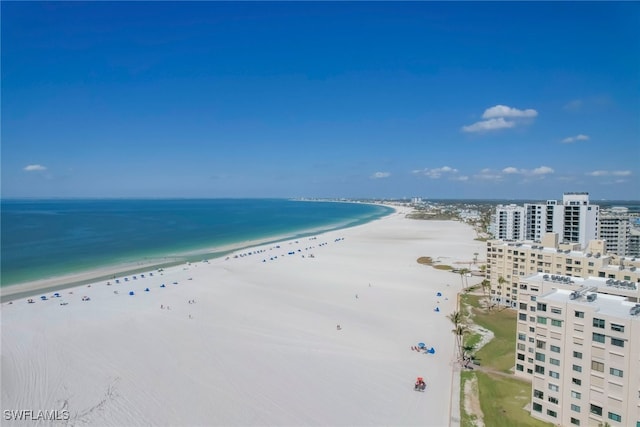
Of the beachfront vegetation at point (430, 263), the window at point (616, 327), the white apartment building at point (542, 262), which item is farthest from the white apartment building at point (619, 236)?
the window at point (616, 327)

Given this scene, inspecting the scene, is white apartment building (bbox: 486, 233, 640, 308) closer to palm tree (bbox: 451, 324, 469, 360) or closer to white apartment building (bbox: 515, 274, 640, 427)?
palm tree (bbox: 451, 324, 469, 360)

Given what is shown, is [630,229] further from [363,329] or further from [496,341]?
[363,329]

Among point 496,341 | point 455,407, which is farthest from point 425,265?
point 455,407

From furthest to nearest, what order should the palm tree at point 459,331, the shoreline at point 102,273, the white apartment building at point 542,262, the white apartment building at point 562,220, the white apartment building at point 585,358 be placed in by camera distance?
the white apartment building at point 562,220 < the shoreline at point 102,273 < the white apartment building at point 542,262 < the palm tree at point 459,331 < the white apartment building at point 585,358

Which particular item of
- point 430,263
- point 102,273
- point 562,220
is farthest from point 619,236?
point 102,273

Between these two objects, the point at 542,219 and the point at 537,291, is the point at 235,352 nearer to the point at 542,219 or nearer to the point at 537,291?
the point at 537,291

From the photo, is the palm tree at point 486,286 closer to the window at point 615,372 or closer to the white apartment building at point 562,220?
the white apartment building at point 562,220

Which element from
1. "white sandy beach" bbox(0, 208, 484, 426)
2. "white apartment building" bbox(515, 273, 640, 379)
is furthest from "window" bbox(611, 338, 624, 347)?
"white sandy beach" bbox(0, 208, 484, 426)
